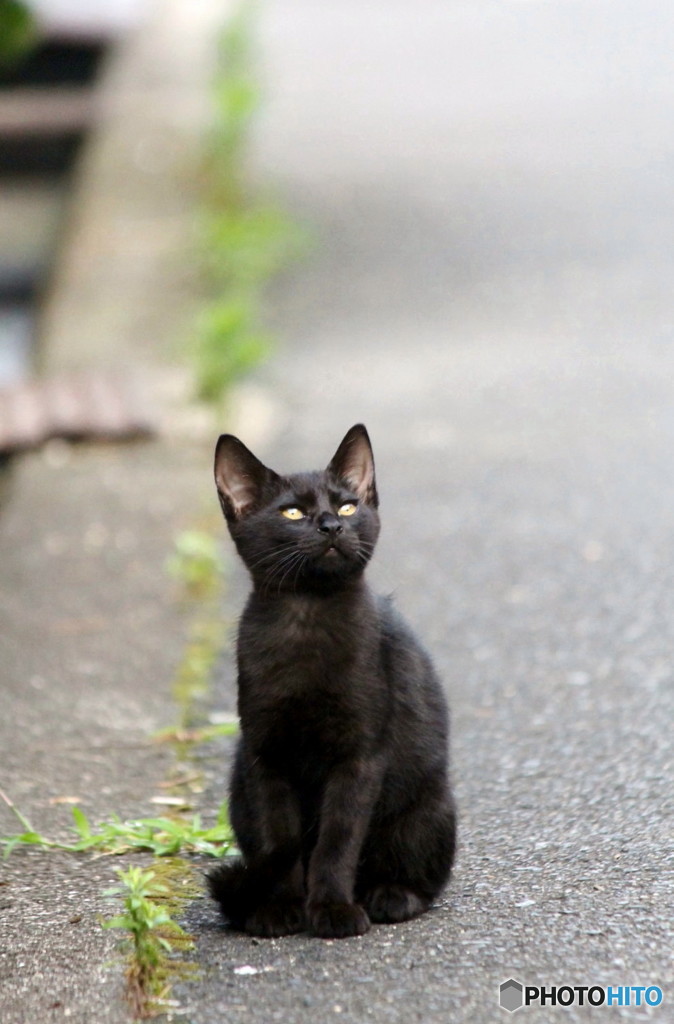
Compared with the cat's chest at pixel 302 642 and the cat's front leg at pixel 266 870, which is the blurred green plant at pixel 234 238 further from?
the cat's front leg at pixel 266 870

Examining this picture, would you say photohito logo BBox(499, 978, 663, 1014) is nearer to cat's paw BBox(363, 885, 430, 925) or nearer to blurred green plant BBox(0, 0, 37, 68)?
cat's paw BBox(363, 885, 430, 925)

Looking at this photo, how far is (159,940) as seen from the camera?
110 inches

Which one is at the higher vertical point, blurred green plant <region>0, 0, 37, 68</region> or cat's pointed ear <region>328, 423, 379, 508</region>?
blurred green plant <region>0, 0, 37, 68</region>

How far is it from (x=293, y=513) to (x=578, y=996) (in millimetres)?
1077

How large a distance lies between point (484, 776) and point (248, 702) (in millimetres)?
1129

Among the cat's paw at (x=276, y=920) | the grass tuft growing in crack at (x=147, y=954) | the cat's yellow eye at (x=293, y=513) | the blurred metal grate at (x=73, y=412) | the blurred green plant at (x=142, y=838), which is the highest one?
the cat's yellow eye at (x=293, y=513)

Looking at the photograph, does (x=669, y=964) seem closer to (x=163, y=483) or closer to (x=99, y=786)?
(x=99, y=786)

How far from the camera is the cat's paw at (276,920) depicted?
9.42 feet


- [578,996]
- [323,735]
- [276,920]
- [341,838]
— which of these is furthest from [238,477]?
[578,996]

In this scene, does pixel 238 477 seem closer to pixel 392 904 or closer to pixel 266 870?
pixel 266 870

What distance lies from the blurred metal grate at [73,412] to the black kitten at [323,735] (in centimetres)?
388

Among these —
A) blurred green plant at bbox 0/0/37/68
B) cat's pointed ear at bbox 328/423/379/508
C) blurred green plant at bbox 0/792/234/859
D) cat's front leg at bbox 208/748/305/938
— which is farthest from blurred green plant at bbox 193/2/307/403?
cat's front leg at bbox 208/748/305/938

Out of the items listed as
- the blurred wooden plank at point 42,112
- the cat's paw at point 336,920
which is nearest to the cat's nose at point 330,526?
the cat's paw at point 336,920

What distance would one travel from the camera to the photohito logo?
251 cm
